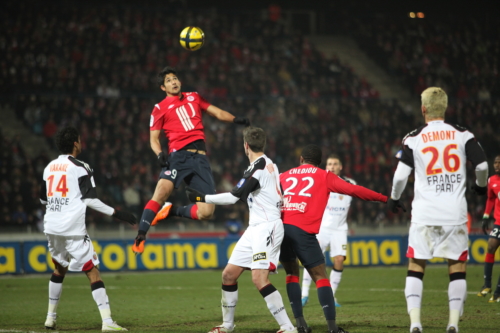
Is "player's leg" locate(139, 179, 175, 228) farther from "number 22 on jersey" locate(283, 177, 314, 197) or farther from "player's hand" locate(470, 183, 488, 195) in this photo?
"player's hand" locate(470, 183, 488, 195)

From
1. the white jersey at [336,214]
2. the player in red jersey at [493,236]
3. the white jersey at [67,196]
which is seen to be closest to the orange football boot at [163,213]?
the white jersey at [67,196]

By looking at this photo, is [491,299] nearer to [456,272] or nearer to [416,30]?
[456,272]

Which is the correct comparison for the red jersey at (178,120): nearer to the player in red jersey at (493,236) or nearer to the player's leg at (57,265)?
the player's leg at (57,265)

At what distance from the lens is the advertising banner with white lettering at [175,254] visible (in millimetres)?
17422

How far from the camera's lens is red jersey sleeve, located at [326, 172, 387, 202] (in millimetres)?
7117

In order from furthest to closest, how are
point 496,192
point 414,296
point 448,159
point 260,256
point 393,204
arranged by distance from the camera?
point 496,192 < point 260,256 < point 393,204 < point 414,296 < point 448,159

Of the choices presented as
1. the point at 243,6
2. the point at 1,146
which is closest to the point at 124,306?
the point at 1,146

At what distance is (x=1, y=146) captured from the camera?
71.5 ft

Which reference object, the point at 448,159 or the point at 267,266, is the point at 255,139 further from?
the point at 448,159

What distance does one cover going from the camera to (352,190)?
283 inches

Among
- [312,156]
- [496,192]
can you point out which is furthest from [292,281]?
[496,192]

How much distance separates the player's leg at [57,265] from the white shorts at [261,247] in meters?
2.23

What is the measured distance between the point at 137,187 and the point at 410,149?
1648cm

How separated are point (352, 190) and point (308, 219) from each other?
598 mm
